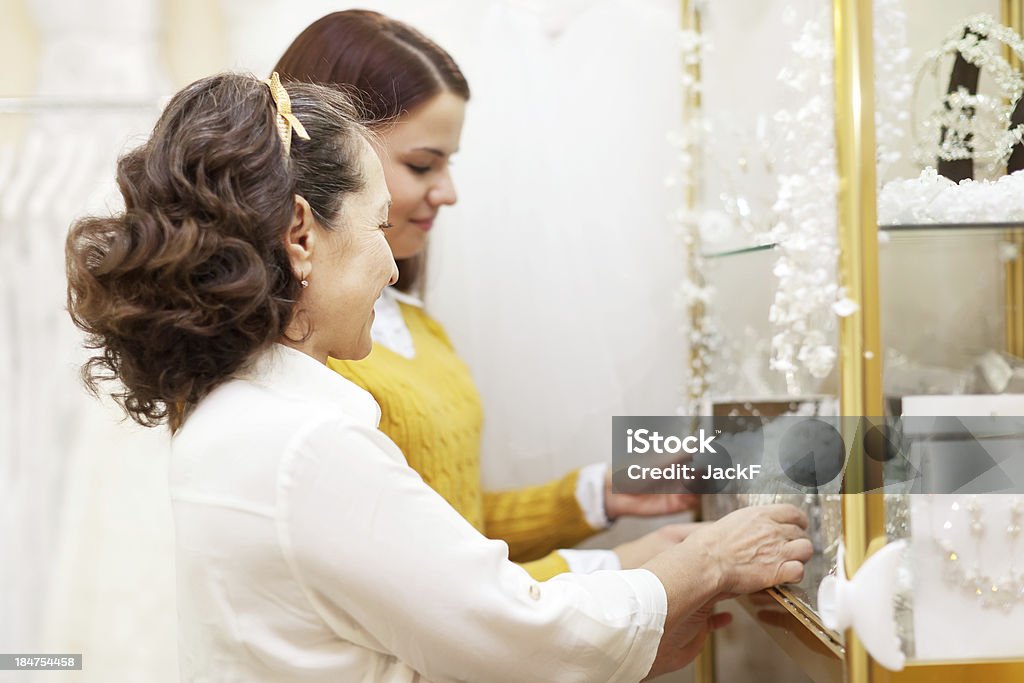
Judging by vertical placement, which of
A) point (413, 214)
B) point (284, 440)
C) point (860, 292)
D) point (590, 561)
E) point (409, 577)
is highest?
point (413, 214)

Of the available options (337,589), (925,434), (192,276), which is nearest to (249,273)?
(192,276)

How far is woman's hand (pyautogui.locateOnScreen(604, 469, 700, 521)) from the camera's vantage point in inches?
55.3

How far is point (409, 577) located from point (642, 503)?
734 millimetres

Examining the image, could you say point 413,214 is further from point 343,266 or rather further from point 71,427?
point 71,427

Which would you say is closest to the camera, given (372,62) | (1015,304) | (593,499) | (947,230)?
(947,230)

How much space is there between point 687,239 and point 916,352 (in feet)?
1.28

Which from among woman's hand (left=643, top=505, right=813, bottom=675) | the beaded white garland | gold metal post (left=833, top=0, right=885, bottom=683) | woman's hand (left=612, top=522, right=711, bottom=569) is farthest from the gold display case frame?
woman's hand (left=612, top=522, right=711, bottom=569)

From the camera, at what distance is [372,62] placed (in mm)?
1171

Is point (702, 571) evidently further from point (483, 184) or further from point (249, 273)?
point (483, 184)

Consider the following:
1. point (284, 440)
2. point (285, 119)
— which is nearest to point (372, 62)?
point (285, 119)

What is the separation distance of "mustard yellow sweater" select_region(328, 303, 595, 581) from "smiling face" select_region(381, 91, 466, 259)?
0.55 feet

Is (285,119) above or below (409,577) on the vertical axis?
above

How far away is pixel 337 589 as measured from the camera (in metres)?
0.74
